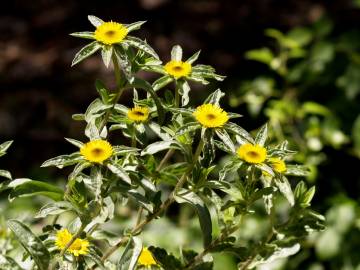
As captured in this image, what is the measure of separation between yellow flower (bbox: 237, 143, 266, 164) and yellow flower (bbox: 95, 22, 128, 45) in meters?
0.24

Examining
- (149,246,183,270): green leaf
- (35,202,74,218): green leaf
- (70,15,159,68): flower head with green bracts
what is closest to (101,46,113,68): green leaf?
(70,15,159,68): flower head with green bracts

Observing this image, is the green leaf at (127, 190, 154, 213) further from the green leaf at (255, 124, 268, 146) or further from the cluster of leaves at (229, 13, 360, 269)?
the cluster of leaves at (229, 13, 360, 269)

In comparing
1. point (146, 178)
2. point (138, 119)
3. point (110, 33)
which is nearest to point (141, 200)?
point (146, 178)

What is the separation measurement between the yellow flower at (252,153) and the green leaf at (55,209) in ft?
0.86

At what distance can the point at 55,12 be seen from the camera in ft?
9.76

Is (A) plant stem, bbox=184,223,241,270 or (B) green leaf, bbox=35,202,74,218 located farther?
(A) plant stem, bbox=184,223,241,270

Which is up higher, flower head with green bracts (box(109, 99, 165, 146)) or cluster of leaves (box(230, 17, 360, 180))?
flower head with green bracts (box(109, 99, 165, 146))

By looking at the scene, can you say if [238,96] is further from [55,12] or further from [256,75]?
[55,12]

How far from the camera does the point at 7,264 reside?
1.15 m

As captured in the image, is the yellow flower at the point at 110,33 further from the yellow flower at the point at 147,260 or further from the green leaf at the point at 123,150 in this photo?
the yellow flower at the point at 147,260

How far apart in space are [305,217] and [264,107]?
1.70 meters

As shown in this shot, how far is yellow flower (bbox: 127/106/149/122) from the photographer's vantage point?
112 centimetres

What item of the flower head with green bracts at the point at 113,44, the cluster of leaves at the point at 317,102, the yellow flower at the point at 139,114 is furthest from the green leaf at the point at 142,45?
the cluster of leaves at the point at 317,102

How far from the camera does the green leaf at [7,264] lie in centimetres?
115
